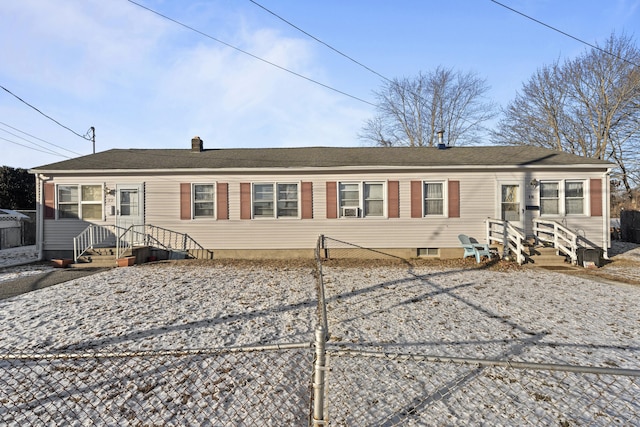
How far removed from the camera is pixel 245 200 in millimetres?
11297

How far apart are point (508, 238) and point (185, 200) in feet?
38.7

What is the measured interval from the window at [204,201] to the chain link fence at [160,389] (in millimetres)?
7747

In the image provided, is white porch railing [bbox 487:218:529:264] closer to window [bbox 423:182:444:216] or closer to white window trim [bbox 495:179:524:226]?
white window trim [bbox 495:179:524:226]

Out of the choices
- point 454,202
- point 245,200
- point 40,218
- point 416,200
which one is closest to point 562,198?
point 454,202

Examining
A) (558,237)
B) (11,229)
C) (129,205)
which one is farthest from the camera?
(11,229)

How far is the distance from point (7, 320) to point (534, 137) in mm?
33933

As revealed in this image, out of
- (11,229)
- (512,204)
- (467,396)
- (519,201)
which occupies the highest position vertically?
(519,201)

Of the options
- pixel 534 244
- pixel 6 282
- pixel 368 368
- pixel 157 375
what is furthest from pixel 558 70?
pixel 6 282

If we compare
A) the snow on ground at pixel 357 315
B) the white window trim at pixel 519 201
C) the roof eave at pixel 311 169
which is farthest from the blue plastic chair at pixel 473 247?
the roof eave at pixel 311 169

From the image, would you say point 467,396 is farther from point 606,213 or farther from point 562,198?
point 606,213

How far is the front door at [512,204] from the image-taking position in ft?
36.5

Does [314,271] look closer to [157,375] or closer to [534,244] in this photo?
[157,375]

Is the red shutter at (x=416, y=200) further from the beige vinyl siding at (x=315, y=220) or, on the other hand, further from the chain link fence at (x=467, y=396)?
the chain link fence at (x=467, y=396)

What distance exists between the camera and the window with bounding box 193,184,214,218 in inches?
448
